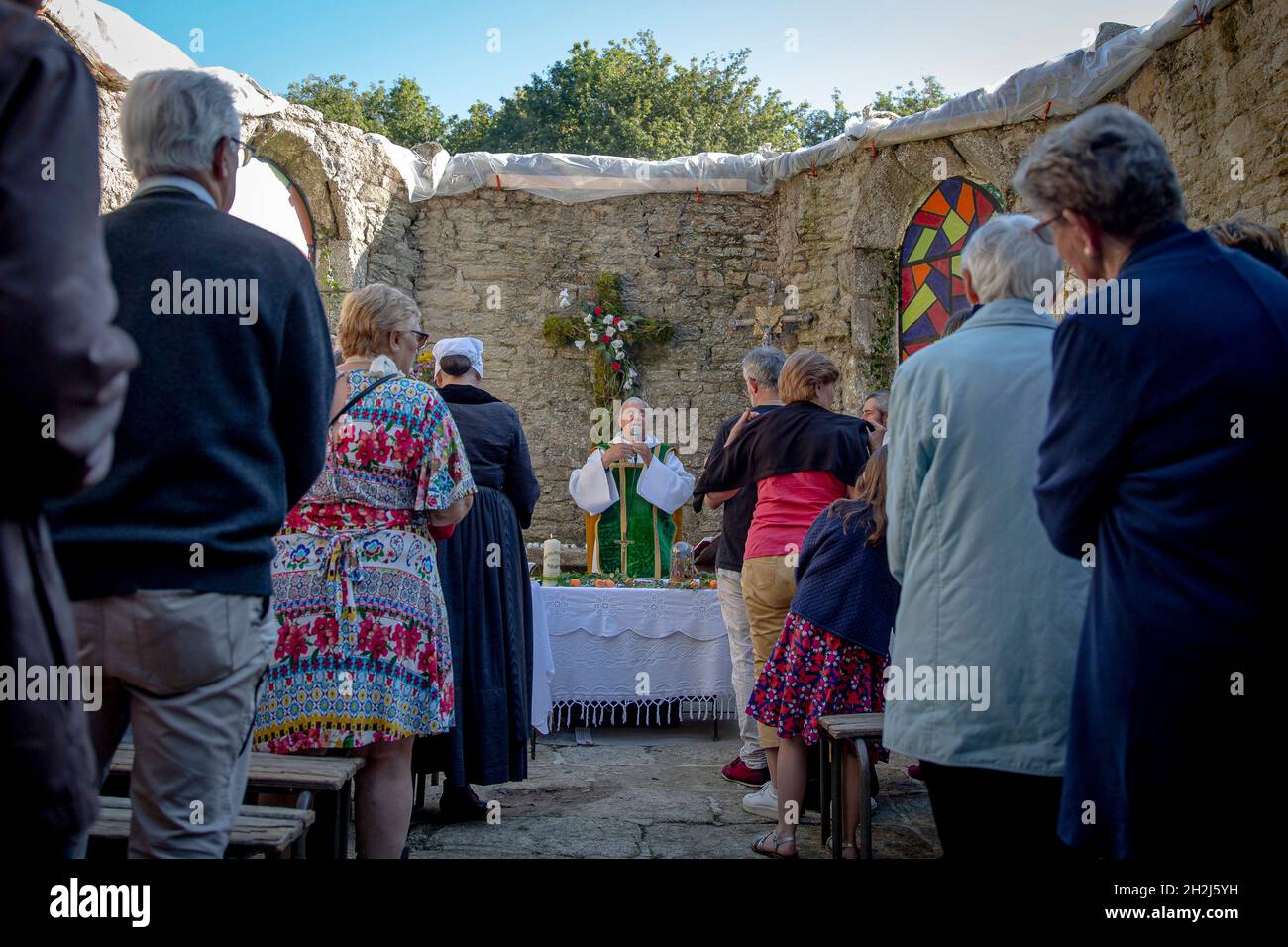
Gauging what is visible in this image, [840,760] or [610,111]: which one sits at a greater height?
[610,111]

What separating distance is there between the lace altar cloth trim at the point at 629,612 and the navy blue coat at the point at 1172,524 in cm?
378

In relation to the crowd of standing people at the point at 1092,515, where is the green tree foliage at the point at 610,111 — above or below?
above

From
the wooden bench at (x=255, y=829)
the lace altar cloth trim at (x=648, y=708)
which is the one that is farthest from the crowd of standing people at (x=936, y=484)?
the lace altar cloth trim at (x=648, y=708)

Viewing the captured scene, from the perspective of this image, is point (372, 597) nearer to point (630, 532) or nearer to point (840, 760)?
point (840, 760)

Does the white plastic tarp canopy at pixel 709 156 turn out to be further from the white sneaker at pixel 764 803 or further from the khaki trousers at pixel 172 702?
the khaki trousers at pixel 172 702

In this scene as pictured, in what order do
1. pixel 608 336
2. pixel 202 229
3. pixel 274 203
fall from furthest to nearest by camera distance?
pixel 608 336
pixel 274 203
pixel 202 229

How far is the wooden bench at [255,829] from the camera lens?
2062 millimetres

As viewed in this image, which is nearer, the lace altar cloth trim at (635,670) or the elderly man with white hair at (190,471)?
the elderly man with white hair at (190,471)

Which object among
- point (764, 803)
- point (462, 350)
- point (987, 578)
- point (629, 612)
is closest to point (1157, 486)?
point (987, 578)

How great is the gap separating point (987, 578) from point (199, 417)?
1388 millimetres

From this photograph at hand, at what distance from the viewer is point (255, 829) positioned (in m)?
2.17

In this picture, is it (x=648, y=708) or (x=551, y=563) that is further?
(x=551, y=563)

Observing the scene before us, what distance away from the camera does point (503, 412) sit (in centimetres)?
385
